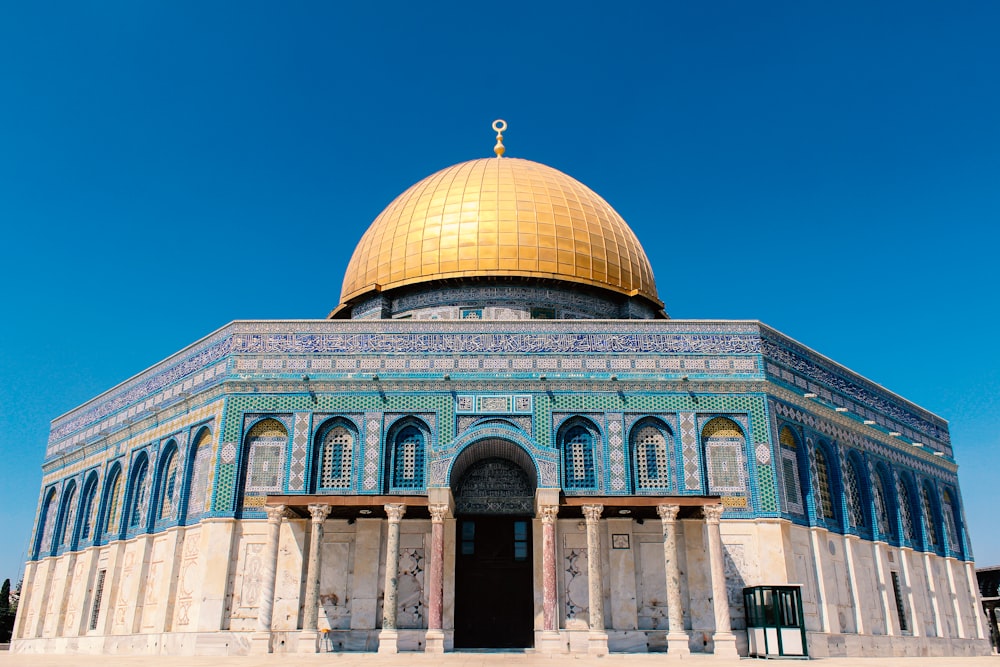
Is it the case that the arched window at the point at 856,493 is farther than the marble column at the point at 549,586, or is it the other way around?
the arched window at the point at 856,493

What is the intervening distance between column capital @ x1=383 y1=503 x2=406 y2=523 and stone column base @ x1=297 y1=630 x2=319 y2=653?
Answer: 8.28ft

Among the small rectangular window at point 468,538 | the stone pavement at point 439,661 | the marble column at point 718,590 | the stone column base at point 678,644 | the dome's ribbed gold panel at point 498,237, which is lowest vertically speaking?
the stone pavement at point 439,661

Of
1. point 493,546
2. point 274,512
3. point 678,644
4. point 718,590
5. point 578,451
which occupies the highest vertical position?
point 578,451

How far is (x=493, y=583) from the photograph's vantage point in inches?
701

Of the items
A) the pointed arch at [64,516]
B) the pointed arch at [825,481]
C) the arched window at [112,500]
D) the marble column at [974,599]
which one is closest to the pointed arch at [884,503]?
the pointed arch at [825,481]

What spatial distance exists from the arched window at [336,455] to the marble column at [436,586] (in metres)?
2.34

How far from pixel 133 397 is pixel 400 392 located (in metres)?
8.08

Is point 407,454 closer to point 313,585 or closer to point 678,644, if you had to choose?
point 313,585

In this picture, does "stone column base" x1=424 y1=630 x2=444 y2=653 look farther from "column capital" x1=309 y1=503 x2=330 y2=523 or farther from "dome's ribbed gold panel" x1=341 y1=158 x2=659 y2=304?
"dome's ribbed gold panel" x1=341 y1=158 x2=659 y2=304

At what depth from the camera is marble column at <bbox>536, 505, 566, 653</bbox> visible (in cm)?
1575

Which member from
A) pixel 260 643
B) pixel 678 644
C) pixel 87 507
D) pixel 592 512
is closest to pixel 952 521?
pixel 678 644

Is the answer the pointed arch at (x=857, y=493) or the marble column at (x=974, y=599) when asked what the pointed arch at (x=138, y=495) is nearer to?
the pointed arch at (x=857, y=493)

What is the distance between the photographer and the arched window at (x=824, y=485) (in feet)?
63.4

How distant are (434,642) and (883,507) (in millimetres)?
12686
